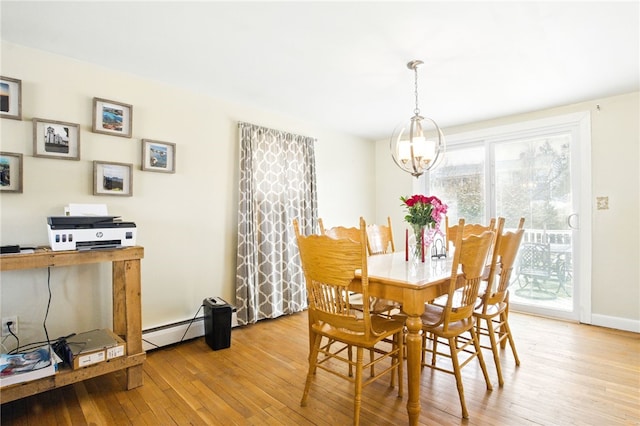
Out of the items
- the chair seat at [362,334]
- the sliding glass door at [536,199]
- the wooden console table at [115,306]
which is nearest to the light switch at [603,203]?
the sliding glass door at [536,199]

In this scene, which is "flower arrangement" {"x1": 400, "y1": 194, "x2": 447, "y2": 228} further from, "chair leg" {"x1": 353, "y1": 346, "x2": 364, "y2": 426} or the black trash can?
the black trash can

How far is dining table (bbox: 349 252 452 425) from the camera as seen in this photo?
1.70m

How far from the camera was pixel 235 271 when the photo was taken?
335 cm

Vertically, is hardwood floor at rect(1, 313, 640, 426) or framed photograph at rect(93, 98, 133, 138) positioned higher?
framed photograph at rect(93, 98, 133, 138)

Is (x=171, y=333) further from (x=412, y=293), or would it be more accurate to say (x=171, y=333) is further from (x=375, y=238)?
(x=412, y=293)

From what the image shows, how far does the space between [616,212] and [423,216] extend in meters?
2.29

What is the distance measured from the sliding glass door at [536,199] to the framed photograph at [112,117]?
3.71 metres

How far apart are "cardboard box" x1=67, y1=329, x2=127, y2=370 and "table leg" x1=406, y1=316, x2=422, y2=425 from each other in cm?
176

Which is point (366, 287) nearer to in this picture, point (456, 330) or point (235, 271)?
point (456, 330)

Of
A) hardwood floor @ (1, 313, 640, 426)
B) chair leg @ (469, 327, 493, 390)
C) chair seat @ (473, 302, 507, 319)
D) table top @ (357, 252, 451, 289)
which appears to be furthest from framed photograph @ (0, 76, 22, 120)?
chair seat @ (473, 302, 507, 319)

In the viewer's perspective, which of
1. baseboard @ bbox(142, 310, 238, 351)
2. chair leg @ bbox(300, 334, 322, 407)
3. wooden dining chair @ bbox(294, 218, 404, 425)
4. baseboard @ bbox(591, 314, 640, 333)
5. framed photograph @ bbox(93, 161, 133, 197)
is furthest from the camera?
baseboard @ bbox(591, 314, 640, 333)

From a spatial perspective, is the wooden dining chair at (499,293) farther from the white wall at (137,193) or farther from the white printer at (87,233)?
the white printer at (87,233)

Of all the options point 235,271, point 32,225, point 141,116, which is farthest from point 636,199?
point 32,225

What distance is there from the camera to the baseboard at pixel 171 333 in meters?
2.73
